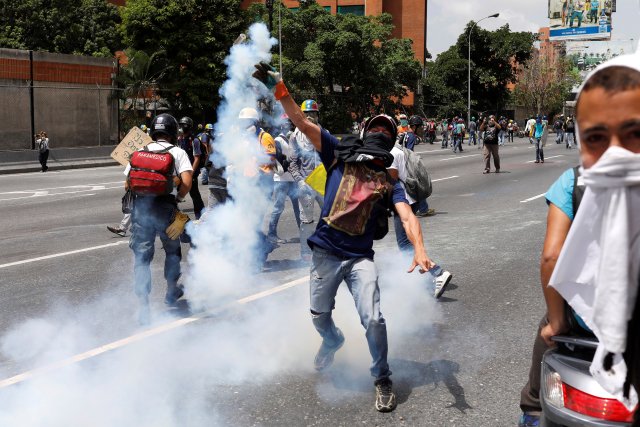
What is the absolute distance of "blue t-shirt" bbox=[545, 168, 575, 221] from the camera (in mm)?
2227

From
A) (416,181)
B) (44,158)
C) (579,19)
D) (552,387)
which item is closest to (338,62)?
(44,158)

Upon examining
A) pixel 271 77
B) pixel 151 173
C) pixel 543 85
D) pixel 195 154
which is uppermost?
pixel 543 85

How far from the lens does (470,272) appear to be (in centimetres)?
735

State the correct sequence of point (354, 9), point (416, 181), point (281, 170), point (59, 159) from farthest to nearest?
point (354, 9) → point (59, 159) → point (281, 170) → point (416, 181)

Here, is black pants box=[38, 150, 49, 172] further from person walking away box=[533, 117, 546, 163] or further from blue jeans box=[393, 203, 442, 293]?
blue jeans box=[393, 203, 442, 293]

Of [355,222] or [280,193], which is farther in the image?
[280,193]

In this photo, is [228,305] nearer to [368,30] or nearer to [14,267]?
[14,267]

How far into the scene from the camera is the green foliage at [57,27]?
4491 centimetres

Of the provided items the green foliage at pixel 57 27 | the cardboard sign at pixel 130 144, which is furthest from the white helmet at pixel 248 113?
the green foliage at pixel 57 27

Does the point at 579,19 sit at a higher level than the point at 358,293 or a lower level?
higher

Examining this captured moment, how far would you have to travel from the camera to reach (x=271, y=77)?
405cm

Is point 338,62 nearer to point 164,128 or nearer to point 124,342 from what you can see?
point 164,128

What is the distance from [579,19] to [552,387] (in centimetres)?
7872

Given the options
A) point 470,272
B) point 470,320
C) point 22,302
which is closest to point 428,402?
point 470,320
